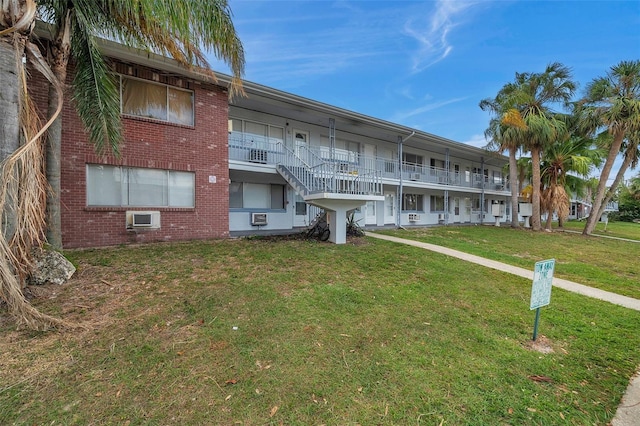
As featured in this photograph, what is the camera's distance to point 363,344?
12.7 feet

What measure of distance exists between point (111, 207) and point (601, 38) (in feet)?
64.4

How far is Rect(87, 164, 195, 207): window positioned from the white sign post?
9.78 m

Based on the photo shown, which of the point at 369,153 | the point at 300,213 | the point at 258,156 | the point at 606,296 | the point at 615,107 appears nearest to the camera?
the point at 606,296

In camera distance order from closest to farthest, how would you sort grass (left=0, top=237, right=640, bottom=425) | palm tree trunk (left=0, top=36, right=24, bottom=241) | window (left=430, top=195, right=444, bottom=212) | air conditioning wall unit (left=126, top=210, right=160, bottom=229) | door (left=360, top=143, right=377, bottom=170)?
grass (left=0, top=237, right=640, bottom=425)
palm tree trunk (left=0, top=36, right=24, bottom=241)
air conditioning wall unit (left=126, top=210, right=160, bottom=229)
door (left=360, top=143, right=377, bottom=170)
window (left=430, top=195, right=444, bottom=212)

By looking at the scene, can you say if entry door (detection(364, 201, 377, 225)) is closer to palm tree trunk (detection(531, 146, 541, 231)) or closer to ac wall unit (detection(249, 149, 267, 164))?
ac wall unit (detection(249, 149, 267, 164))

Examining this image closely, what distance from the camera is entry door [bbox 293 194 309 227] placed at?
14.8 meters

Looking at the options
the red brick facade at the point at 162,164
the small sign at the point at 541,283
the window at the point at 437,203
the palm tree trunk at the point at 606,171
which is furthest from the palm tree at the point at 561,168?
the red brick facade at the point at 162,164

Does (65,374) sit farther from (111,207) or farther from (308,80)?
(308,80)

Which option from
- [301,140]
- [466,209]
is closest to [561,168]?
[466,209]

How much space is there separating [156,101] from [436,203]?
18943mm

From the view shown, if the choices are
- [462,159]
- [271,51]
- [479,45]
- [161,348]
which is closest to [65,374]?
[161,348]

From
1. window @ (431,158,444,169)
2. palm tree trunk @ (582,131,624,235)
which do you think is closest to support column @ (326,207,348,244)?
window @ (431,158,444,169)

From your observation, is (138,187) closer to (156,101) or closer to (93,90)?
(156,101)

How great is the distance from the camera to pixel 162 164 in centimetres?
981
